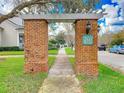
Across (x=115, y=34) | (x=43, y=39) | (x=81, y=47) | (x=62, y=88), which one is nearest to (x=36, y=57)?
(x=43, y=39)

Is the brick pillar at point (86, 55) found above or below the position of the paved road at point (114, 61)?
above

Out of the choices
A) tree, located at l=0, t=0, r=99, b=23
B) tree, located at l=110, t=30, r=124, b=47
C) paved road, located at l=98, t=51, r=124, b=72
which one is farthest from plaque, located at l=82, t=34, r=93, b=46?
tree, located at l=110, t=30, r=124, b=47

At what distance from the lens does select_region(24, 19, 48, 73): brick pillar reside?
56.2 feet

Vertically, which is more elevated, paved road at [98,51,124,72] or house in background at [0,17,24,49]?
house in background at [0,17,24,49]

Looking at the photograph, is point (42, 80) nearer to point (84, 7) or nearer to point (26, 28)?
point (26, 28)

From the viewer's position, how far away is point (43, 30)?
17203 mm

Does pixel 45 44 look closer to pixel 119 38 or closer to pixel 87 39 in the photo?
pixel 87 39

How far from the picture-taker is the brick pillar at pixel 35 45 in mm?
17141

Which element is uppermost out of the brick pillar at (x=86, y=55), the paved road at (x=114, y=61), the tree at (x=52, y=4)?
the tree at (x=52, y=4)

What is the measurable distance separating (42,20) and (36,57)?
1.83m

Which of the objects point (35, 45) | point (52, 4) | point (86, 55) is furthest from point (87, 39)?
point (52, 4)

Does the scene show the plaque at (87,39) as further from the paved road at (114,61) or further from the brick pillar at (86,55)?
the paved road at (114,61)

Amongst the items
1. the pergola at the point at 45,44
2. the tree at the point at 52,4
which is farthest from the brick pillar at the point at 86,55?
the tree at the point at 52,4

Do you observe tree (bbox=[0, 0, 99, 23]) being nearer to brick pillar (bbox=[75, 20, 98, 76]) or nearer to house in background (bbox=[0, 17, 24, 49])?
brick pillar (bbox=[75, 20, 98, 76])
